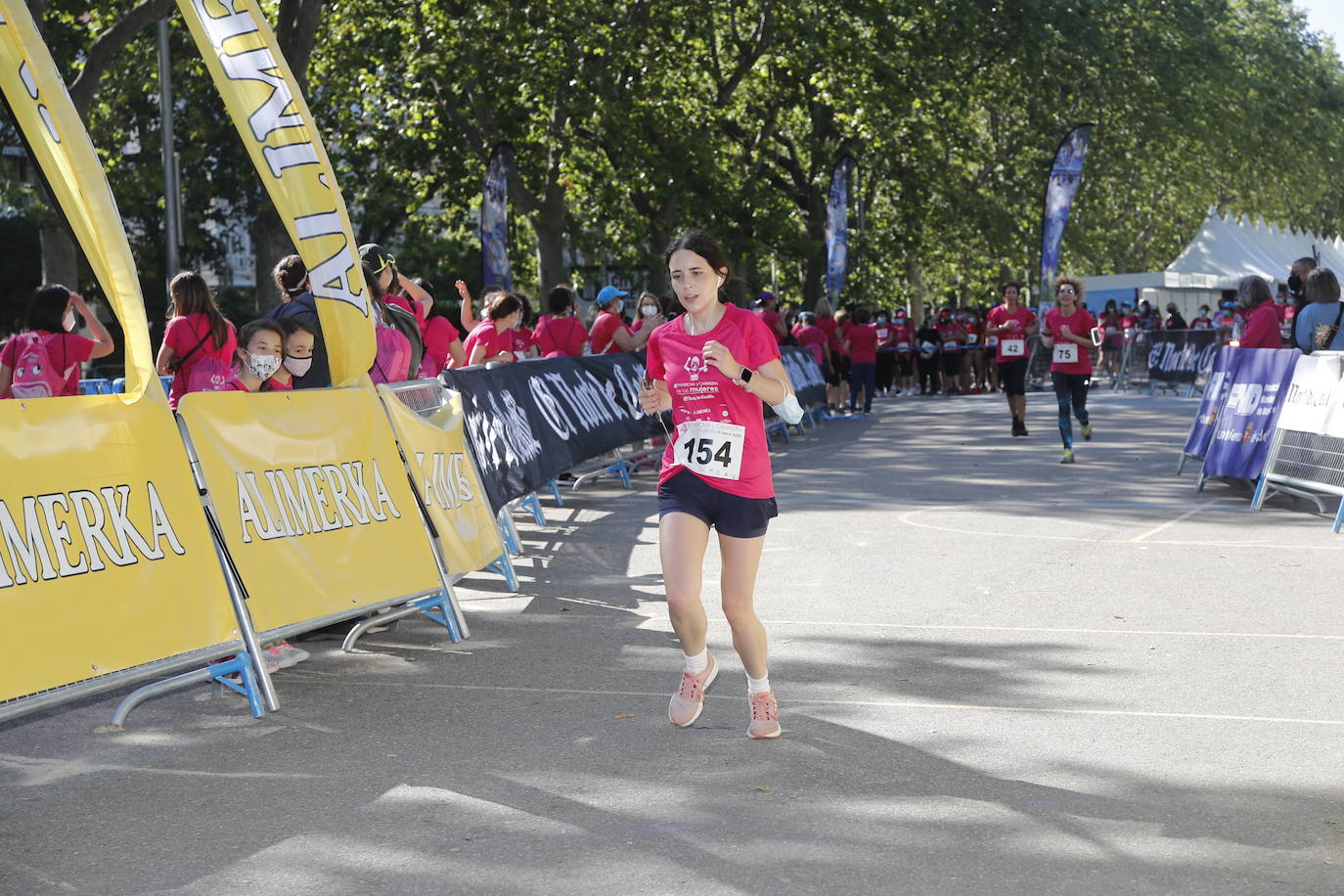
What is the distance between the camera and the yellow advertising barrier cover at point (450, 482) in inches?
329

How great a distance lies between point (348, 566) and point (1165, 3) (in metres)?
44.6

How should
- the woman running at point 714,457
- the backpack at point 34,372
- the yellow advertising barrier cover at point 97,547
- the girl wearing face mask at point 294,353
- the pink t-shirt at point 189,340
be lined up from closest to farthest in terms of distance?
the yellow advertising barrier cover at point 97,547, the woman running at point 714,457, the girl wearing face mask at point 294,353, the pink t-shirt at point 189,340, the backpack at point 34,372

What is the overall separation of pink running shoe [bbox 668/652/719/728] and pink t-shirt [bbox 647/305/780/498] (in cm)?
77

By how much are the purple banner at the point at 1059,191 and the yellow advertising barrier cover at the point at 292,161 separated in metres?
23.4

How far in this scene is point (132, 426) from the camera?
622 centimetres

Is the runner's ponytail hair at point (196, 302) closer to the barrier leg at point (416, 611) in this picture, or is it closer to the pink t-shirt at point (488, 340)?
the barrier leg at point (416, 611)

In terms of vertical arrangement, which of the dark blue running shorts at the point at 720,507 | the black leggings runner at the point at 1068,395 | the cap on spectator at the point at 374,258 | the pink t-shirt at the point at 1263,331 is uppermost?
the cap on spectator at the point at 374,258

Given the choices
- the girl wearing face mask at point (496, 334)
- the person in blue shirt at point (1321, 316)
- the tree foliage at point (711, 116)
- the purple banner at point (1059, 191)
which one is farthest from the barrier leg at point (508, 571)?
the purple banner at point (1059, 191)

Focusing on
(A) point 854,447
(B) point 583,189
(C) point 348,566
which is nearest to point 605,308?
(A) point 854,447

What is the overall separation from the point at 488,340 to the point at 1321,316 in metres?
7.08

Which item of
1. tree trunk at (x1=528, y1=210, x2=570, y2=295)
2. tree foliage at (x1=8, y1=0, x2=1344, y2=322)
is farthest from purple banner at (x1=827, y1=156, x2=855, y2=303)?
tree trunk at (x1=528, y1=210, x2=570, y2=295)

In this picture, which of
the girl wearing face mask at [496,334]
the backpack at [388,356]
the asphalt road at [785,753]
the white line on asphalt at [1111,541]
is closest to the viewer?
the asphalt road at [785,753]

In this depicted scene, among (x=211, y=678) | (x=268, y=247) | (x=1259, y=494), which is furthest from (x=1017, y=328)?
(x=211, y=678)

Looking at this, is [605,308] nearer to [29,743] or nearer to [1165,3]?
[29,743]
